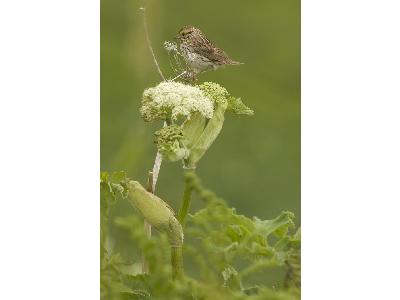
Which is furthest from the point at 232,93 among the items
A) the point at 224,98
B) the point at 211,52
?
the point at 211,52

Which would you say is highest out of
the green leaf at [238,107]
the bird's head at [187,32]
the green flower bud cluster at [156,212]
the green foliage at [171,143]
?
the bird's head at [187,32]

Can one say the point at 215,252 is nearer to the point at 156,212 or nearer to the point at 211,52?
the point at 156,212

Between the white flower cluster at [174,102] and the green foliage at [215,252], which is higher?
the white flower cluster at [174,102]

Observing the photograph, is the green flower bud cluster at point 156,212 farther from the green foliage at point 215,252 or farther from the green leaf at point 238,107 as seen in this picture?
the green leaf at point 238,107

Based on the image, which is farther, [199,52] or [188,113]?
[199,52]

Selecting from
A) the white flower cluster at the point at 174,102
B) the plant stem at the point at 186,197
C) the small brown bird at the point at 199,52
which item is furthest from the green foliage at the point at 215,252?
the small brown bird at the point at 199,52

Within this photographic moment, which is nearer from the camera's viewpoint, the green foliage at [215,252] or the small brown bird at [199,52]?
the green foliage at [215,252]
